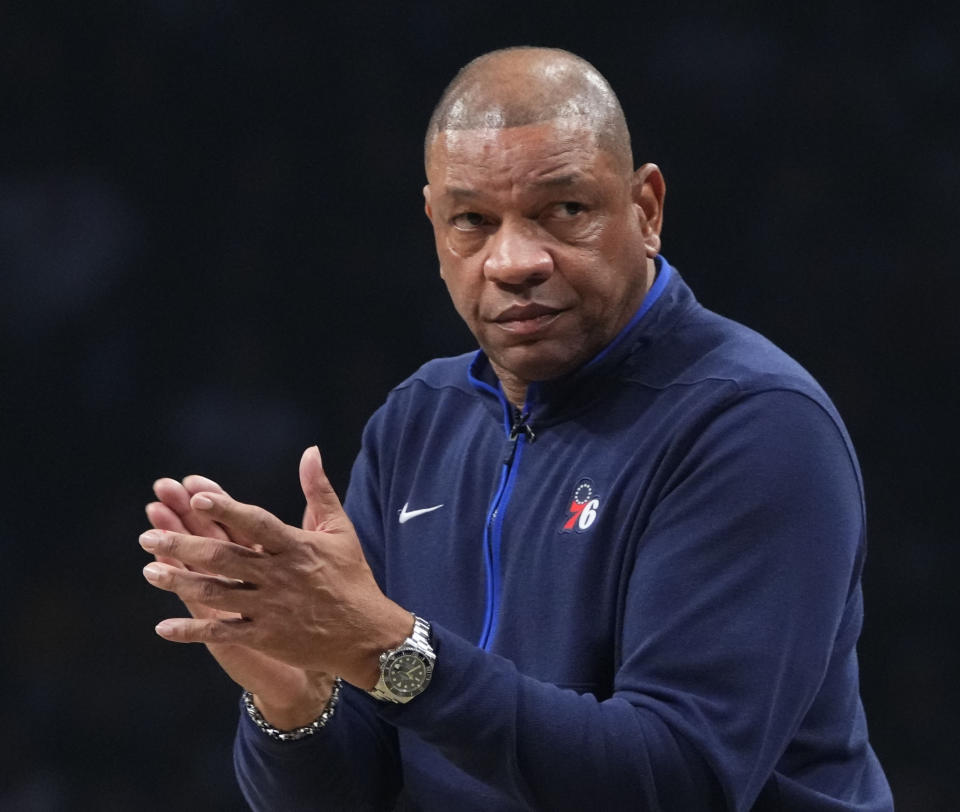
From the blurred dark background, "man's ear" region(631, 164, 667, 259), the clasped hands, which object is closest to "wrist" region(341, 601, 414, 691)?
the clasped hands

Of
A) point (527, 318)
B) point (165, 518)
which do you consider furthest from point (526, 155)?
point (165, 518)

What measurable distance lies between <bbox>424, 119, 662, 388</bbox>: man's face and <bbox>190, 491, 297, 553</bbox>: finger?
0.45 metres

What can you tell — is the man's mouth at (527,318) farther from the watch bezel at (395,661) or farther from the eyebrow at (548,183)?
the watch bezel at (395,661)

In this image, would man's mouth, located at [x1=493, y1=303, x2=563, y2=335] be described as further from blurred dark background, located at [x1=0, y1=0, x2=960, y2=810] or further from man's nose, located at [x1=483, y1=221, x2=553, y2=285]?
blurred dark background, located at [x1=0, y1=0, x2=960, y2=810]

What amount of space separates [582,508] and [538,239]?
278 mm

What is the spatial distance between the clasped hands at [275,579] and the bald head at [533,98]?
0.44 metres

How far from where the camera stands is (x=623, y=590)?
1552 millimetres

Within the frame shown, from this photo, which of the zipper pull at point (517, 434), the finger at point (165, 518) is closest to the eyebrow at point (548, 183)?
the zipper pull at point (517, 434)

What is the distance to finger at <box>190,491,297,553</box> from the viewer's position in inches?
49.6

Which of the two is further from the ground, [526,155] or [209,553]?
[526,155]

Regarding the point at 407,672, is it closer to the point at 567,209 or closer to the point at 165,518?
the point at 165,518

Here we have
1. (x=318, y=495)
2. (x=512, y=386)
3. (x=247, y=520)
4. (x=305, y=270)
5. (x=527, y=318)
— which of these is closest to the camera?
(x=247, y=520)

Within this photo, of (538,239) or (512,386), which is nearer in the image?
(538,239)

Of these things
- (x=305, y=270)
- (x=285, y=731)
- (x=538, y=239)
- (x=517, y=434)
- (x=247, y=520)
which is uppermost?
(x=538, y=239)
